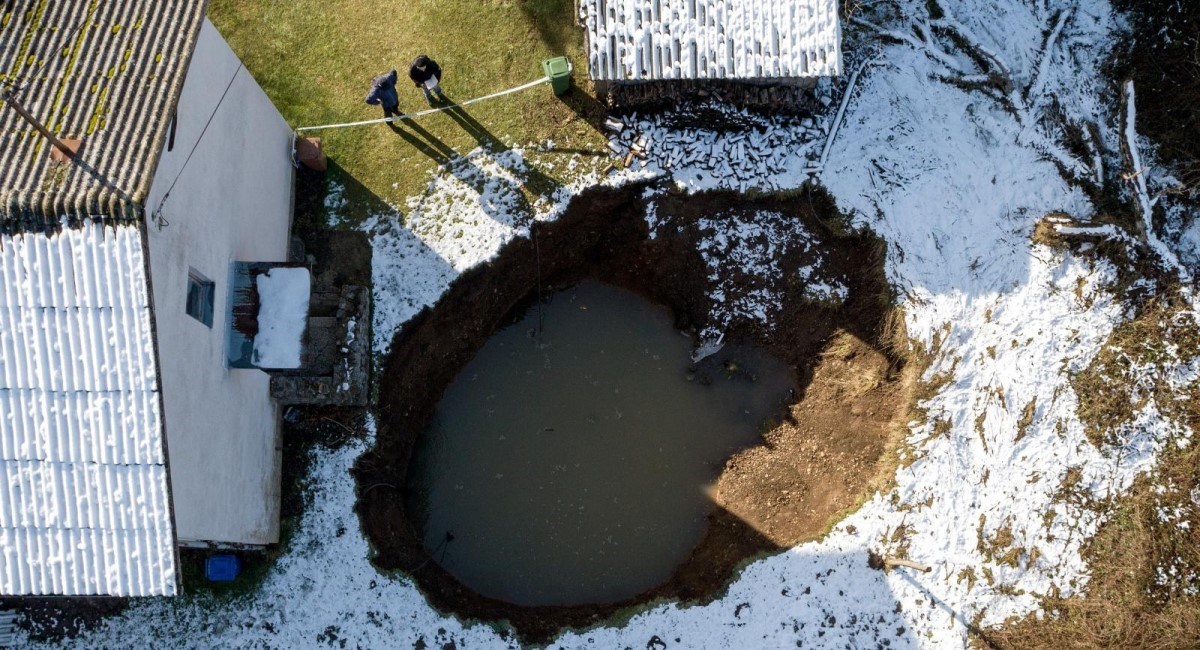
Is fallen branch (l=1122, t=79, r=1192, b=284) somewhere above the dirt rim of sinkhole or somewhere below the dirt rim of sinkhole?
above

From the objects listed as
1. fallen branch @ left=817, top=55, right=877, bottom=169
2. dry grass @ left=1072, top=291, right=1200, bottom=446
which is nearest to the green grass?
fallen branch @ left=817, top=55, right=877, bottom=169

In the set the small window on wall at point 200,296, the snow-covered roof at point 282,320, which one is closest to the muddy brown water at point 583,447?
the snow-covered roof at point 282,320

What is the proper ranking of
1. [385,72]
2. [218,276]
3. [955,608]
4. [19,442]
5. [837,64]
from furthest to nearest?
1. [385,72]
2. [955,608]
3. [837,64]
4. [218,276]
5. [19,442]

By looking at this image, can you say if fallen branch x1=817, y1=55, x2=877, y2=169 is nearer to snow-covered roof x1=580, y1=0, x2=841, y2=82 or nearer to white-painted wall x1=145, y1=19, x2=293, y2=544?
snow-covered roof x1=580, y1=0, x2=841, y2=82

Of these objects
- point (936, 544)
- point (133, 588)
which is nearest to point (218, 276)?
point (133, 588)

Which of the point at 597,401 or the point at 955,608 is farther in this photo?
the point at 597,401

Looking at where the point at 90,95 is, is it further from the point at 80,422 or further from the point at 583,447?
the point at 583,447

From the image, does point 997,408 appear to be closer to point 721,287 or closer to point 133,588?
point 721,287
